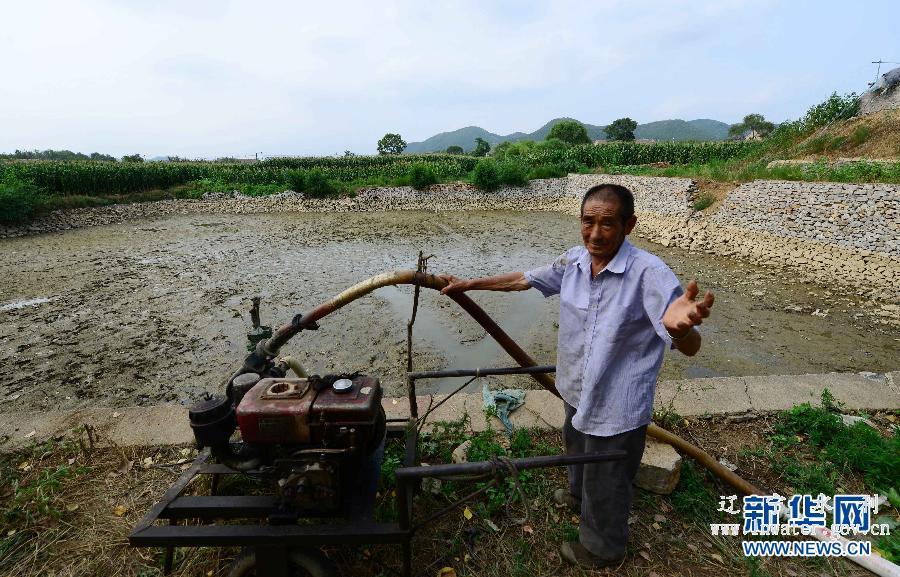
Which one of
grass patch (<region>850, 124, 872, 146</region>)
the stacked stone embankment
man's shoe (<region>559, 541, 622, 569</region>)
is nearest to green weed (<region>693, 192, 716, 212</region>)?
the stacked stone embankment

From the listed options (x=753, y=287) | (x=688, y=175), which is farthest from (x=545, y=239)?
(x=688, y=175)

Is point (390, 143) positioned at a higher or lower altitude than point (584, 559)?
higher

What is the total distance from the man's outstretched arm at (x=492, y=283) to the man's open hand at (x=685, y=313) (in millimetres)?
916

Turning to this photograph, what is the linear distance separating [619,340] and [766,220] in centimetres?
1350

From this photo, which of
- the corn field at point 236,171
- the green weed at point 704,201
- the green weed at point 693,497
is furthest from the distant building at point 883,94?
the green weed at point 693,497

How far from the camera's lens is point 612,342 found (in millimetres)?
1909

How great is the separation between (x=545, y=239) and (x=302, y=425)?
1369 cm

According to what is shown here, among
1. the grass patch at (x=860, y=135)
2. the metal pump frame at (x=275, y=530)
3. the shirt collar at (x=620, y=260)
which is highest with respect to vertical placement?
Result: the grass patch at (x=860, y=135)

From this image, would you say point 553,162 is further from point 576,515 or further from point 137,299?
point 576,515

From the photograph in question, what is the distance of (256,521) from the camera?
2.68 m

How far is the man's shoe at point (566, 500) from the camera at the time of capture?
8.59ft

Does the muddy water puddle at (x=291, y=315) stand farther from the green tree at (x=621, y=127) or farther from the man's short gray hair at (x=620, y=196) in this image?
the green tree at (x=621, y=127)

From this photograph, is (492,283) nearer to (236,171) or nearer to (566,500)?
(566,500)

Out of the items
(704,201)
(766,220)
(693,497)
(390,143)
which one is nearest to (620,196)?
(693,497)
